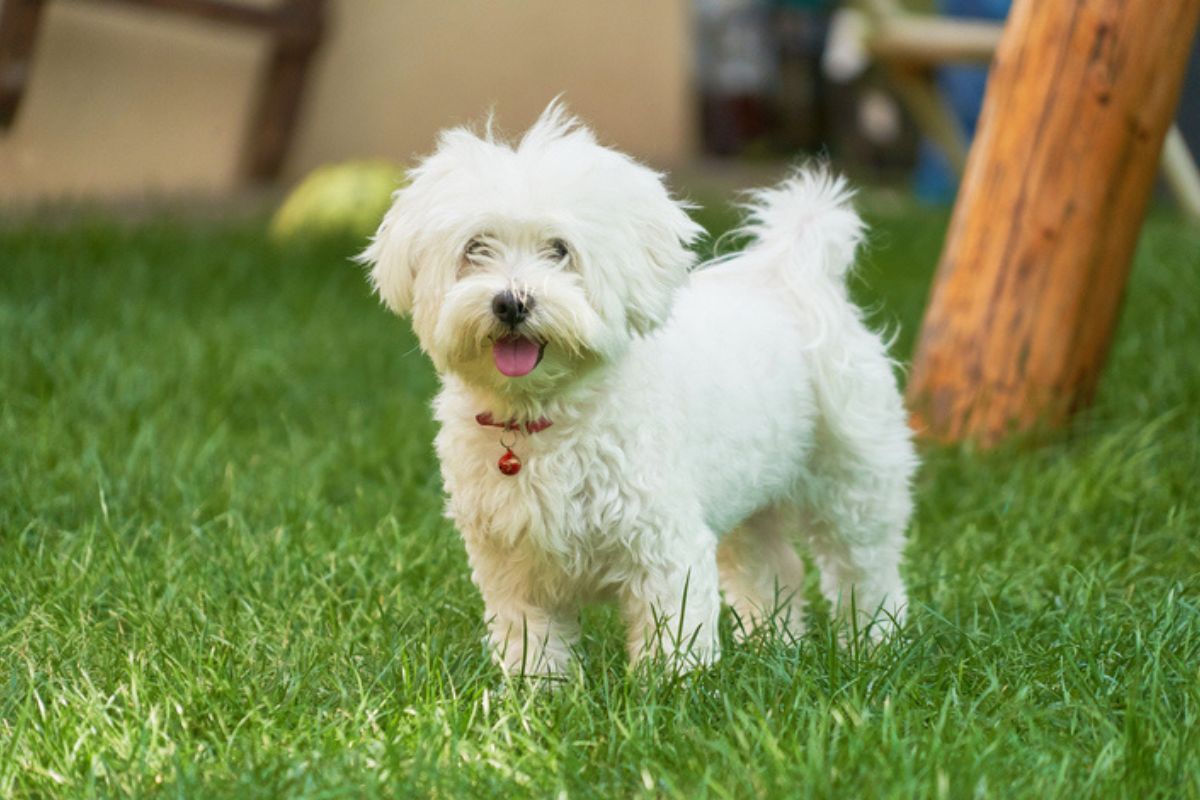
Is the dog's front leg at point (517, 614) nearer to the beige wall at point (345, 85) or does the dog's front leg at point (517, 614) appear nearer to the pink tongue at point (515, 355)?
the pink tongue at point (515, 355)

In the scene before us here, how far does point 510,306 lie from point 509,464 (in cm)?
33

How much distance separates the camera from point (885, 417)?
3.44m

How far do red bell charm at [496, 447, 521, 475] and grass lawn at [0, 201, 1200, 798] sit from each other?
0.35 metres

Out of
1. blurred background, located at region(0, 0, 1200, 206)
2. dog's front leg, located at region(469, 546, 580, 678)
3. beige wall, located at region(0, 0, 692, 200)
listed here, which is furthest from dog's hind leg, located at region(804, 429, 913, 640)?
beige wall, located at region(0, 0, 692, 200)

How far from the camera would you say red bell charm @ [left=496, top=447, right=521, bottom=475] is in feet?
9.39

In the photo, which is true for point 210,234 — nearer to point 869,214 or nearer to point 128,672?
point 869,214

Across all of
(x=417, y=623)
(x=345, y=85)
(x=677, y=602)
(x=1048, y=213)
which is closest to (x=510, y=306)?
(x=677, y=602)

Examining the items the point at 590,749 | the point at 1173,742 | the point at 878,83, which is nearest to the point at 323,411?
the point at 590,749

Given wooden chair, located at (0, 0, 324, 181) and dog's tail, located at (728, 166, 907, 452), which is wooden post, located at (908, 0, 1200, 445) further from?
wooden chair, located at (0, 0, 324, 181)

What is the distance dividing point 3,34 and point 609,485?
596 cm

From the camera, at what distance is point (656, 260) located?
2834 millimetres

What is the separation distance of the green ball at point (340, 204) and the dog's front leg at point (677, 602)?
479cm

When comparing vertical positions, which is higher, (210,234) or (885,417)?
(885,417)

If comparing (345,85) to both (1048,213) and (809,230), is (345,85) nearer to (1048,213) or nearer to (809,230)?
(1048,213)
